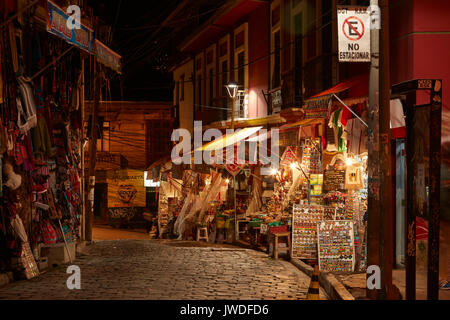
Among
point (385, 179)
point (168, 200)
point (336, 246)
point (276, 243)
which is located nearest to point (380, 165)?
point (385, 179)

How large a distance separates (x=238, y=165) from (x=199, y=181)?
5.50m

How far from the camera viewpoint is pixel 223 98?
23469 millimetres

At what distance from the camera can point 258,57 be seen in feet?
68.0

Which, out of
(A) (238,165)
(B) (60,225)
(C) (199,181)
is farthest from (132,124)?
(B) (60,225)

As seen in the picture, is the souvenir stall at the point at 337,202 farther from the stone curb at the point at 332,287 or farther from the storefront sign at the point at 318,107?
the stone curb at the point at 332,287

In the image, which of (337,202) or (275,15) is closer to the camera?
(337,202)

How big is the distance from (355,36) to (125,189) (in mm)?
29968

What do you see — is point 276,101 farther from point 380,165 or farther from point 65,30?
point 380,165

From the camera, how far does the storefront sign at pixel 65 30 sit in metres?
10.0

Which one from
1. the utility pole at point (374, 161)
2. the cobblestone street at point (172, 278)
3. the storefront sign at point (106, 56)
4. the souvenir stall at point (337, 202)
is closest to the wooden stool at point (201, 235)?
the cobblestone street at point (172, 278)

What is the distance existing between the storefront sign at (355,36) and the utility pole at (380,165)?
5.4 inches

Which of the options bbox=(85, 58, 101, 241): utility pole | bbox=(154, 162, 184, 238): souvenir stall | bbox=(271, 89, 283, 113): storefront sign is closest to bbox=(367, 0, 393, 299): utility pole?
bbox=(271, 89, 283, 113): storefront sign

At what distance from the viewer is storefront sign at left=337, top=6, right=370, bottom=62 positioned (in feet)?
27.0

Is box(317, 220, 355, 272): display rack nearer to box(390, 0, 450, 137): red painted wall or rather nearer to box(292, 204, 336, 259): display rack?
box(292, 204, 336, 259): display rack
